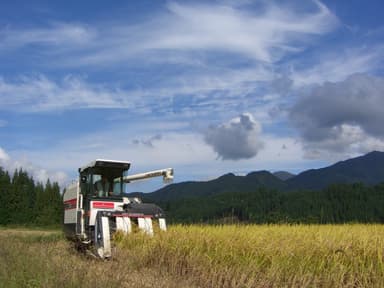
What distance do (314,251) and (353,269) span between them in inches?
35.2

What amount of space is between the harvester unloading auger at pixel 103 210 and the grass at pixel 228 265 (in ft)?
5.64

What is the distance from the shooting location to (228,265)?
903 centimetres

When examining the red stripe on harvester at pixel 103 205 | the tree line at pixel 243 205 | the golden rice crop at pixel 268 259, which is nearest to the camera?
the golden rice crop at pixel 268 259

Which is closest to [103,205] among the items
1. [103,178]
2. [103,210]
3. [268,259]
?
[103,210]

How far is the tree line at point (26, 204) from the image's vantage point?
72000 mm

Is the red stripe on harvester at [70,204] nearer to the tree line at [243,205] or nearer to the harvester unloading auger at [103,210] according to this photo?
the harvester unloading auger at [103,210]

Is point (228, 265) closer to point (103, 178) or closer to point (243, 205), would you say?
point (103, 178)

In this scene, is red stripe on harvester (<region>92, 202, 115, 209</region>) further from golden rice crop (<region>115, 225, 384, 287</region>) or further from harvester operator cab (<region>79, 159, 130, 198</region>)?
golden rice crop (<region>115, 225, 384, 287</region>)

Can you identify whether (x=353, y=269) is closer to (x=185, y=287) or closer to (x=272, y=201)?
(x=185, y=287)

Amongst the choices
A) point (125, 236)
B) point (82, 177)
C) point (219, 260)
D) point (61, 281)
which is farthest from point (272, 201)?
point (61, 281)

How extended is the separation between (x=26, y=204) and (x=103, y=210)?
63734 millimetres

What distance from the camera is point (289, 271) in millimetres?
7852

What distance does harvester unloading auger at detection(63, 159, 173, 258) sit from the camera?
42.7ft

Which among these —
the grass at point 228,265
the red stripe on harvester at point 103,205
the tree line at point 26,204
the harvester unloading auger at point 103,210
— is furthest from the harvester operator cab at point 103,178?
the tree line at point 26,204
